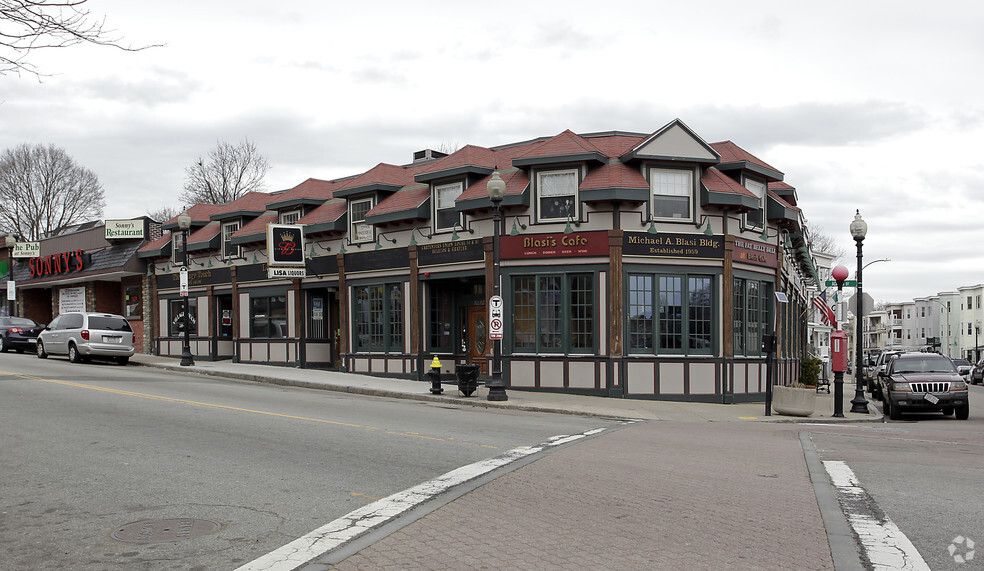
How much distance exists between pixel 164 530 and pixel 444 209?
17447 mm

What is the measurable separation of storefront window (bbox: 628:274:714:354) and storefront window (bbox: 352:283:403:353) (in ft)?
24.5

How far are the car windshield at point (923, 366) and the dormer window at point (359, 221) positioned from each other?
1547cm

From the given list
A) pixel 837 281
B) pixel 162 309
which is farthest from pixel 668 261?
pixel 162 309

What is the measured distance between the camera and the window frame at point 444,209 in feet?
77.3

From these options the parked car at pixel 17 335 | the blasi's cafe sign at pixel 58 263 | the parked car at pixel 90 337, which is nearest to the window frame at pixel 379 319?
the parked car at pixel 90 337

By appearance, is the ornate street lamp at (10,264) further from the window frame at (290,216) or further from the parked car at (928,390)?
the parked car at (928,390)

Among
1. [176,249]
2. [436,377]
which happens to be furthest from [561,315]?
[176,249]

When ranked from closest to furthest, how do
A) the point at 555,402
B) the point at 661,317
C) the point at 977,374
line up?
the point at 555,402
the point at 661,317
the point at 977,374

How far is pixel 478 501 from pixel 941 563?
3.93 m

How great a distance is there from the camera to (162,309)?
35.4 metres

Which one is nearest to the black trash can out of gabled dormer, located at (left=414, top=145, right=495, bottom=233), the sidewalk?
the sidewalk

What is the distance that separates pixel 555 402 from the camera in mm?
19406

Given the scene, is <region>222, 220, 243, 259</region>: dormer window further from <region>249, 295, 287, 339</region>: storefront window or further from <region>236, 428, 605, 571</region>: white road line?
<region>236, 428, 605, 571</region>: white road line

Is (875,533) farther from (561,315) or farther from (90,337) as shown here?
(90,337)
